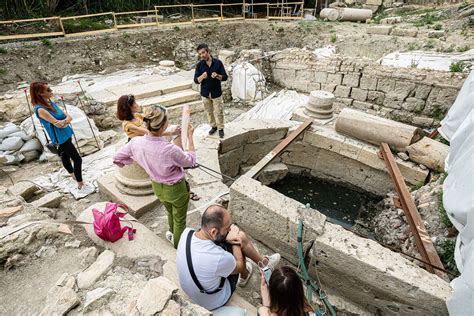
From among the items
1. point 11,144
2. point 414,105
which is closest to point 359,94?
point 414,105

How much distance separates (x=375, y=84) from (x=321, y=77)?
5.50ft

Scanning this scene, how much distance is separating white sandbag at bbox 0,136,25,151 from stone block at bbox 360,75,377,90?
356 inches

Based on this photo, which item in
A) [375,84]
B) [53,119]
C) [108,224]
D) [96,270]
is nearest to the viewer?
[96,270]

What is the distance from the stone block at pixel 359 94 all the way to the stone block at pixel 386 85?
0.43 metres

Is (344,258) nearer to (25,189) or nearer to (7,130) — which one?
(25,189)

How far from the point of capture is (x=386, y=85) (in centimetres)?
793

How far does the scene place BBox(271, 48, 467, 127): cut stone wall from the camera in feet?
23.7

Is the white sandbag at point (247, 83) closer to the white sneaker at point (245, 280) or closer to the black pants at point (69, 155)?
the black pants at point (69, 155)

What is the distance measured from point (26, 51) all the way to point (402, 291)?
13.8 metres

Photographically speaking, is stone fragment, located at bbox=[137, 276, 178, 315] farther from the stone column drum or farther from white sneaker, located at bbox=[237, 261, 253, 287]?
the stone column drum

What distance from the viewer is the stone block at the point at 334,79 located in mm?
8719

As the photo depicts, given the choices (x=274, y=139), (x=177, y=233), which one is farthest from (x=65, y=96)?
(x=177, y=233)

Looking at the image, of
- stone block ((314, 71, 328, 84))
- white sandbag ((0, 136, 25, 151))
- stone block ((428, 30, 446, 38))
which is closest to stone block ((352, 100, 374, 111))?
stone block ((314, 71, 328, 84))

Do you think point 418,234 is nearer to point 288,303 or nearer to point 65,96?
point 288,303
